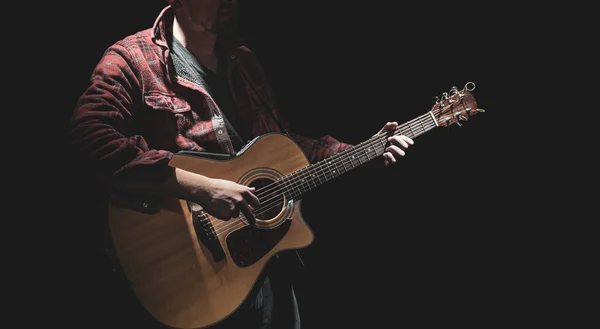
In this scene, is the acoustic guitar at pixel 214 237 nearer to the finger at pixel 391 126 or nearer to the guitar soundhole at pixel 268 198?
the guitar soundhole at pixel 268 198

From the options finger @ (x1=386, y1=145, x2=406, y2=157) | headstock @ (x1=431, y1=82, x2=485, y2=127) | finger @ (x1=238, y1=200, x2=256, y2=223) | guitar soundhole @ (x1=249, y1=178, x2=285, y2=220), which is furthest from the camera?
headstock @ (x1=431, y1=82, x2=485, y2=127)

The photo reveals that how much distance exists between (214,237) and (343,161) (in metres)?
0.59

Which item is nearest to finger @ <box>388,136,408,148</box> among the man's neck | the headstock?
the headstock

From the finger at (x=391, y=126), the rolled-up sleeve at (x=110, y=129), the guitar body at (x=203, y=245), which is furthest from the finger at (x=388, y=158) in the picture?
the rolled-up sleeve at (x=110, y=129)

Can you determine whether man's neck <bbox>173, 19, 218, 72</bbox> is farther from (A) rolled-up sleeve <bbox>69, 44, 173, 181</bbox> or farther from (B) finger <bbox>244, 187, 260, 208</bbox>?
(B) finger <bbox>244, 187, 260, 208</bbox>

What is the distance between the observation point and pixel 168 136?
160 cm

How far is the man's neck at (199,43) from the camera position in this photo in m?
1.71

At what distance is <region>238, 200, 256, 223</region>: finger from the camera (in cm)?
150

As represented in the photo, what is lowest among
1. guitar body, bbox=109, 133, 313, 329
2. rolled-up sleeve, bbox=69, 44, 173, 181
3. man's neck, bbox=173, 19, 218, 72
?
guitar body, bbox=109, 133, 313, 329

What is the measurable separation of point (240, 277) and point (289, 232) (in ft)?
0.77

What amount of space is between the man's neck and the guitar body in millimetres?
390

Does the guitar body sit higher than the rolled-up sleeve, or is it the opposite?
the rolled-up sleeve

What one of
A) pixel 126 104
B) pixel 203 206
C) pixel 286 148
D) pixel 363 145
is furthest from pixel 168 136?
pixel 363 145

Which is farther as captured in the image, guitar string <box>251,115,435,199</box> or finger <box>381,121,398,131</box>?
finger <box>381,121,398,131</box>
